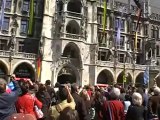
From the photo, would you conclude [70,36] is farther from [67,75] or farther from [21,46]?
[21,46]

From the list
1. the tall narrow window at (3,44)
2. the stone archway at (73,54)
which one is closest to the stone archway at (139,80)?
the stone archway at (73,54)

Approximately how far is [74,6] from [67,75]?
Result: 349 inches

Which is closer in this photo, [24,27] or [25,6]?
[24,27]

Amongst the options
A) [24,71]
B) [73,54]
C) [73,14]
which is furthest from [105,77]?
[24,71]

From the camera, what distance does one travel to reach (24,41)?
36812 mm

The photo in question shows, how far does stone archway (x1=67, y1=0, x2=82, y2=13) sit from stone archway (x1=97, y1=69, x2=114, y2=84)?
28.7ft

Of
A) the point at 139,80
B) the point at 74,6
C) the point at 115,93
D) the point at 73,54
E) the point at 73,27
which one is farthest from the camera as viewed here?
the point at 139,80

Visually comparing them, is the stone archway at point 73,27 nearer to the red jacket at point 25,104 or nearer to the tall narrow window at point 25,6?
the tall narrow window at point 25,6

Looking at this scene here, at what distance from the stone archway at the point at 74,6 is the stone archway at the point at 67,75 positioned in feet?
24.5

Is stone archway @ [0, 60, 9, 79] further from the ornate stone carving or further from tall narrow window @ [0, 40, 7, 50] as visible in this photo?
the ornate stone carving

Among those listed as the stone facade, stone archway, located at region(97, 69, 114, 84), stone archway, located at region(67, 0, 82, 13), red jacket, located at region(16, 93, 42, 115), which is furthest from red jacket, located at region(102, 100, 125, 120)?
stone archway, located at region(97, 69, 114, 84)

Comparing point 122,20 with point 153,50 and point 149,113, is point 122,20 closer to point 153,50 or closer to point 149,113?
point 153,50

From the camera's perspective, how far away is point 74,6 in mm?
39094

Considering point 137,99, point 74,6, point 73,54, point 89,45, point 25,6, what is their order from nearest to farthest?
point 137,99 → point 25,6 → point 73,54 → point 89,45 → point 74,6
